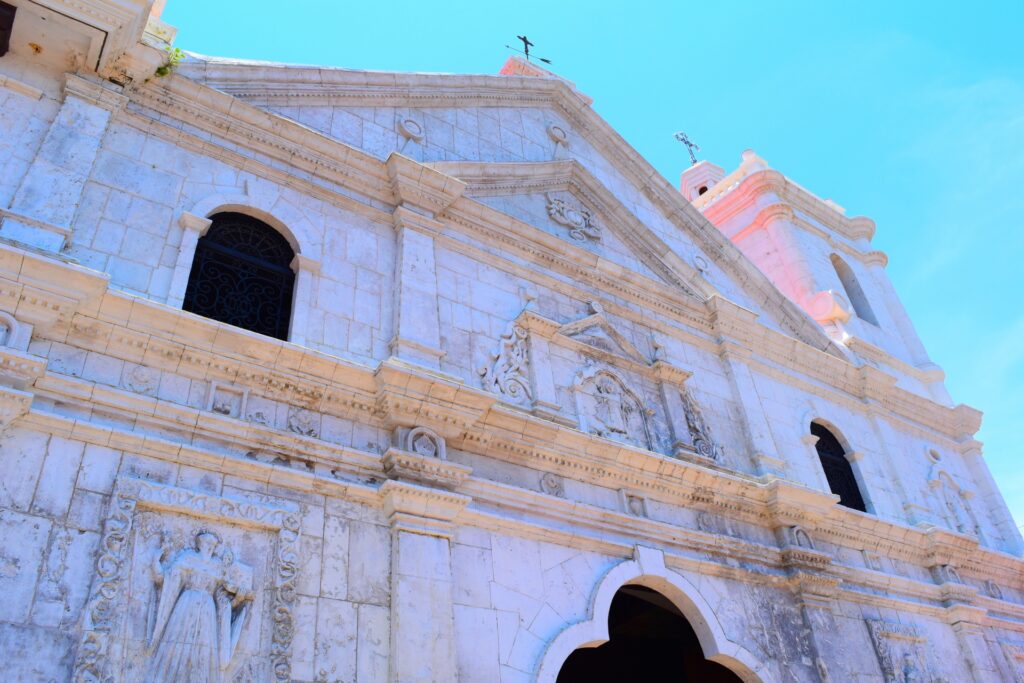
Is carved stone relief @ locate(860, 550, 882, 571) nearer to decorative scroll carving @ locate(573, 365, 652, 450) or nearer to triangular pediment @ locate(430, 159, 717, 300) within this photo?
decorative scroll carving @ locate(573, 365, 652, 450)

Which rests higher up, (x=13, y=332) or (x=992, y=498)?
(x=992, y=498)

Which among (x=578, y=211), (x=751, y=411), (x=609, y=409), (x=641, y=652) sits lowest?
(x=641, y=652)

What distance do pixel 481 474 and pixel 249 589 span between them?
8.43 ft

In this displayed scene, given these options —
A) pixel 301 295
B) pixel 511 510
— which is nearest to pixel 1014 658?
pixel 511 510

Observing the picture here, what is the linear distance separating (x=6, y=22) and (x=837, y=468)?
1173 cm

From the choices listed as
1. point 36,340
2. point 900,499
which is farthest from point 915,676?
point 36,340

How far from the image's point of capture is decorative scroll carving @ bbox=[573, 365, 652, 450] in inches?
378

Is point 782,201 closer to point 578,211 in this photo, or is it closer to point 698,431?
point 578,211

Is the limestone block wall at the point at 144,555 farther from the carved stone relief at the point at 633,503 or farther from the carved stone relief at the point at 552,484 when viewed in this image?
the carved stone relief at the point at 633,503

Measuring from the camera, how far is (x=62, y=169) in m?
7.09

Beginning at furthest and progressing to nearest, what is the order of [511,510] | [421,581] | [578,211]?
[578,211] → [511,510] → [421,581]

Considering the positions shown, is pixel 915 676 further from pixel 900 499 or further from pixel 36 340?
pixel 36 340

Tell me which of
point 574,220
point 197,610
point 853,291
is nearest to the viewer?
point 197,610

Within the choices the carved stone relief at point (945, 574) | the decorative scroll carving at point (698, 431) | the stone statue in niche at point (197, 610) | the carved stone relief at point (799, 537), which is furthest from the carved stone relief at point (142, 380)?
the carved stone relief at point (945, 574)
